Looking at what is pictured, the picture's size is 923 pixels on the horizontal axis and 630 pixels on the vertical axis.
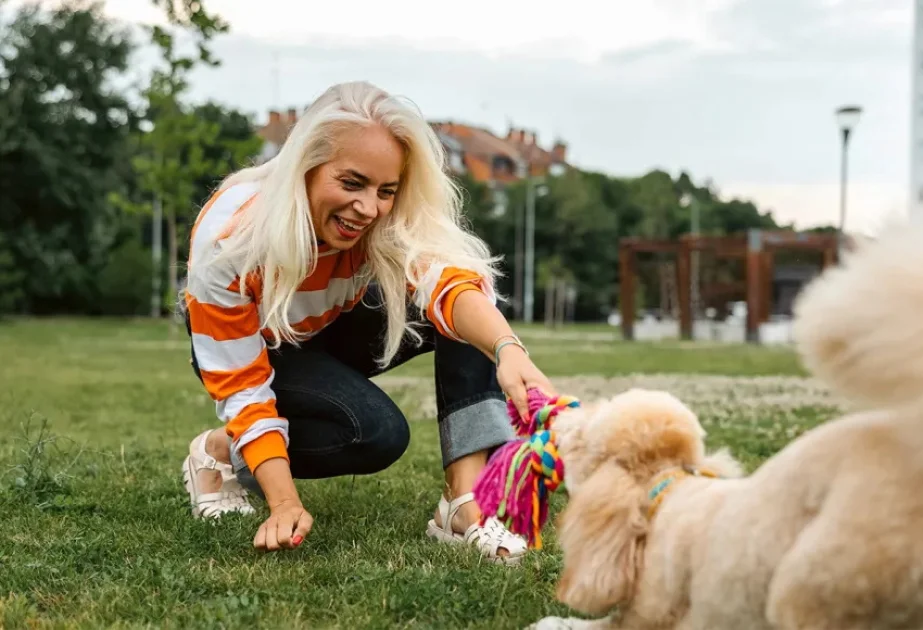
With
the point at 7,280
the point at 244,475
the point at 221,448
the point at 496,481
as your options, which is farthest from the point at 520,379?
the point at 7,280

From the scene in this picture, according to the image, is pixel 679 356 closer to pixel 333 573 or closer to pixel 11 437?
pixel 11 437

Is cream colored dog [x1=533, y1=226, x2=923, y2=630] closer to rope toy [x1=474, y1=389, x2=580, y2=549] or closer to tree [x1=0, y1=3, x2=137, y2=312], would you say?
rope toy [x1=474, y1=389, x2=580, y2=549]

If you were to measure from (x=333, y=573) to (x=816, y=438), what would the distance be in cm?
170

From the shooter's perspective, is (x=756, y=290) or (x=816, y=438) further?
(x=756, y=290)

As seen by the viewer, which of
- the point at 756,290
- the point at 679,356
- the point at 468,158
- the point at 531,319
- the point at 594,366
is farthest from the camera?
the point at 468,158

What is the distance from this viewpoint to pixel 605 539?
2.09 m

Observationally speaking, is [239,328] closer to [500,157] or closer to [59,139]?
[59,139]

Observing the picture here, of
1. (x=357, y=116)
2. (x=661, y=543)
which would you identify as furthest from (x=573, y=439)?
(x=357, y=116)

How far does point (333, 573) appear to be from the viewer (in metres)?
3.10

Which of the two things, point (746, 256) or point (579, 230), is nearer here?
point (746, 256)

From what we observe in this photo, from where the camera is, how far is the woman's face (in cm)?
330

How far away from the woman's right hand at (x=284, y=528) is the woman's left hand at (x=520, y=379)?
835 mm

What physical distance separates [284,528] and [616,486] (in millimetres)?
1414

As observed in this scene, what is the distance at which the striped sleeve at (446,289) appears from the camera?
3369 mm
